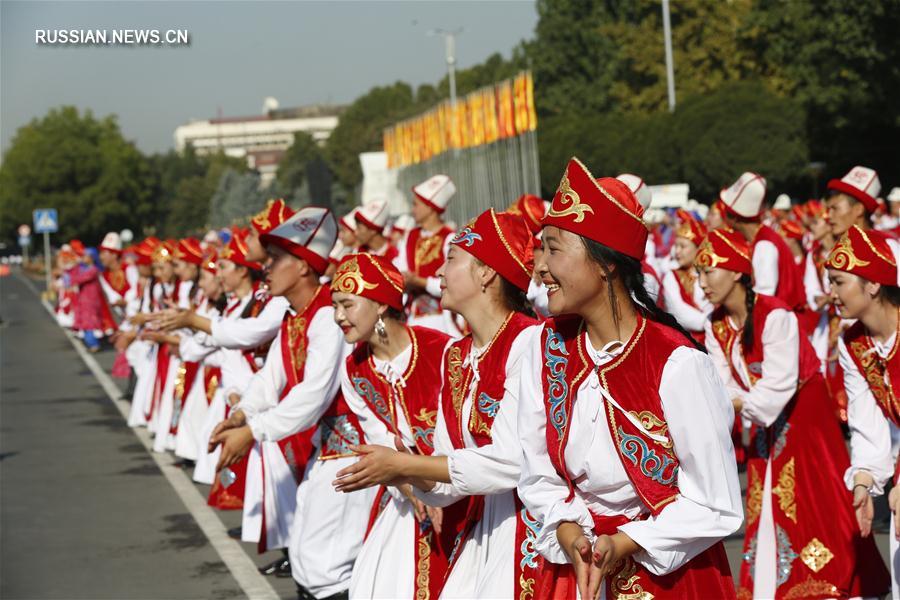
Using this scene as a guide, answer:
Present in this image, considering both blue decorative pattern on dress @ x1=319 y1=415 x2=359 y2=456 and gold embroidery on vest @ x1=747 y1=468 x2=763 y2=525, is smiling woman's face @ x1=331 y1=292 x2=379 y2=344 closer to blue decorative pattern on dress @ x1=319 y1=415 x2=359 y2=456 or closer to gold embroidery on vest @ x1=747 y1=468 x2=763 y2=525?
blue decorative pattern on dress @ x1=319 y1=415 x2=359 y2=456

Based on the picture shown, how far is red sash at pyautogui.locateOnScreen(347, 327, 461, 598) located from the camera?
5449 mm

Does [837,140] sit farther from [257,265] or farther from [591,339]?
[591,339]

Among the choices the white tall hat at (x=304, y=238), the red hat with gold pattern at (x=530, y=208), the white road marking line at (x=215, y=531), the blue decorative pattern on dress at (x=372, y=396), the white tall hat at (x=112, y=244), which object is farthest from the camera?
the white tall hat at (x=112, y=244)

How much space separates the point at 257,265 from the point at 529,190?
1489 inches

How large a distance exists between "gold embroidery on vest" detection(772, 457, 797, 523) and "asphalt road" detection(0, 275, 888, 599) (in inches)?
49.9

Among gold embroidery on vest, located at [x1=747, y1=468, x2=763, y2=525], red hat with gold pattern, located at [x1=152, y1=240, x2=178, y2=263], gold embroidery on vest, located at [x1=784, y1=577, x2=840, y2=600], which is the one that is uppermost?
red hat with gold pattern, located at [x1=152, y1=240, x2=178, y2=263]

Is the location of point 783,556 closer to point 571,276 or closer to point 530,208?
point 571,276

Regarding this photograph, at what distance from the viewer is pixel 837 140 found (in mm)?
48906

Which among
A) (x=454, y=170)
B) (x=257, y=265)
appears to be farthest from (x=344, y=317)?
(x=454, y=170)

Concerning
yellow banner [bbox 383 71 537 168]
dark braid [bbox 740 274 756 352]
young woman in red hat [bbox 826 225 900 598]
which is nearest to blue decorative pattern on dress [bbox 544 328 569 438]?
young woman in red hat [bbox 826 225 900 598]

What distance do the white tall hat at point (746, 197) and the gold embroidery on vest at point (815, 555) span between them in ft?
16.0

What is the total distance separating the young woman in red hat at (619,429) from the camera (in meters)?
3.65

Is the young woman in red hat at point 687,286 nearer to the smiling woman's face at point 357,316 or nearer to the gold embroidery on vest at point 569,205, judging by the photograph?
the smiling woman's face at point 357,316

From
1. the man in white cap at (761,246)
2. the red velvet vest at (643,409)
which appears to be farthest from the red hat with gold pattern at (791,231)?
the red velvet vest at (643,409)
